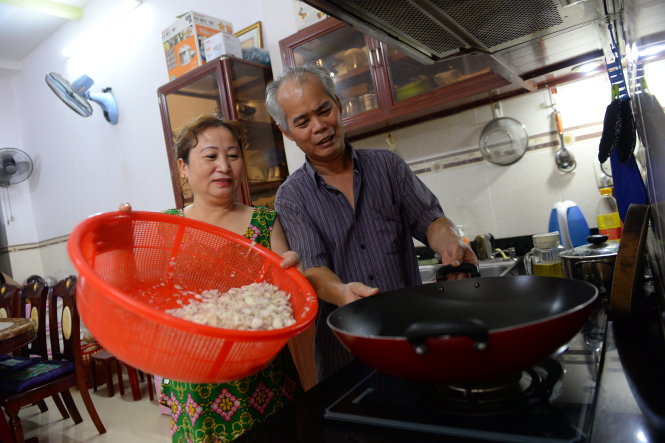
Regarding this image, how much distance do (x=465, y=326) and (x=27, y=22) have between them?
5.39 m

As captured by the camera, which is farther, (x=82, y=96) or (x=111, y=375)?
(x=82, y=96)

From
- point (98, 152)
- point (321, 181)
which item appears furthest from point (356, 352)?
point (98, 152)

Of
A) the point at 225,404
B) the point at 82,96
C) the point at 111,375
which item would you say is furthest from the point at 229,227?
the point at 82,96

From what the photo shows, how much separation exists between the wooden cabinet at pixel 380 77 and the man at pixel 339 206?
0.73 meters

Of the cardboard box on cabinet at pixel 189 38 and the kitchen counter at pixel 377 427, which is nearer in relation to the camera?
the kitchen counter at pixel 377 427

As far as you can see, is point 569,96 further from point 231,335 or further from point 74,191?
point 74,191

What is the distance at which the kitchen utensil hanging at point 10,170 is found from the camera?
5.22 m

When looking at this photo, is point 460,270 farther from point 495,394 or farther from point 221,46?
point 221,46

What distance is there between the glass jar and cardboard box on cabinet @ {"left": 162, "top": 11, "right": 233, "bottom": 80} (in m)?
2.32

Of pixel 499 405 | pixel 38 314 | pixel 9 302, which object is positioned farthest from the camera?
pixel 9 302

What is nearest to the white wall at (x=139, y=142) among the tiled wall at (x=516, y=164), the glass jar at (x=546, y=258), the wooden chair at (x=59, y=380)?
the tiled wall at (x=516, y=164)

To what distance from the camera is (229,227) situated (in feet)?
4.54

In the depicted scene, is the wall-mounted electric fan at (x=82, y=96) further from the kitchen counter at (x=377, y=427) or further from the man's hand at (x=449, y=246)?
the kitchen counter at (x=377, y=427)

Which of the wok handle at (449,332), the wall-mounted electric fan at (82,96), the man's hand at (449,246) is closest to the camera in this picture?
the wok handle at (449,332)
